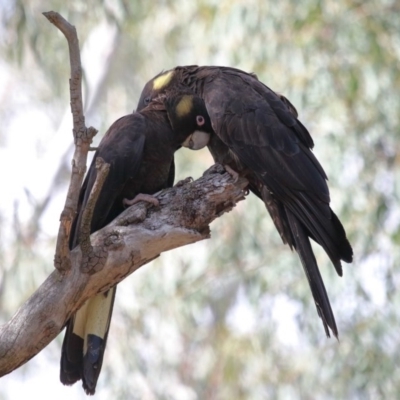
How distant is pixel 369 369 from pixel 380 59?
6.95 feet

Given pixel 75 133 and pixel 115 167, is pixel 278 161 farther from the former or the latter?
pixel 75 133

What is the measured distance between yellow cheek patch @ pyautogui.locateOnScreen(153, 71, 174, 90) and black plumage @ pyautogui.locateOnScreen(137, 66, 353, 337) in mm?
208

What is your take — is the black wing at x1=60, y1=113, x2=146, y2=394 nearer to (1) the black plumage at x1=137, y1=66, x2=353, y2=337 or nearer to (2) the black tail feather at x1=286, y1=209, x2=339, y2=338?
(1) the black plumage at x1=137, y1=66, x2=353, y2=337

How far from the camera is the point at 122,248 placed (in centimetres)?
277

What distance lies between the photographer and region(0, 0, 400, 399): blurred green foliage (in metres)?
5.82

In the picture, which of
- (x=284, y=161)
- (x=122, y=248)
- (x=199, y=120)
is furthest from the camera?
(x=199, y=120)

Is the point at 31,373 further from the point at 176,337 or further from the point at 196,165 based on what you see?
the point at 196,165

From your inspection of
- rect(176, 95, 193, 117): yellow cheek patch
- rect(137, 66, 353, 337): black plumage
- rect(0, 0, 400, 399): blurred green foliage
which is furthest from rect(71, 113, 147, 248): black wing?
rect(0, 0, 400, 399): blurred green foliage

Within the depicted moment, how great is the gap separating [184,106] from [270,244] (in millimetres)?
3259

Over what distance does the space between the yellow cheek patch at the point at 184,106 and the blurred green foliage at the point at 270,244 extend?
194cm

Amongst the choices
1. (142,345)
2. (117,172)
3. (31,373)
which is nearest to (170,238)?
(117,172)

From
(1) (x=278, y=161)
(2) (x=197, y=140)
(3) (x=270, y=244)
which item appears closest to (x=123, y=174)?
(2) (x=197, y=140)

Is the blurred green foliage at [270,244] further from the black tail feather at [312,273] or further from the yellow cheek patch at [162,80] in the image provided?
the black tail feather at [312,273]

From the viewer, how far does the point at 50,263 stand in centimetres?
623
